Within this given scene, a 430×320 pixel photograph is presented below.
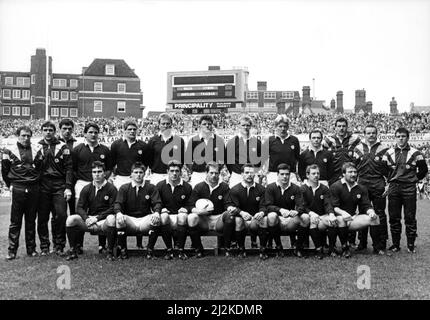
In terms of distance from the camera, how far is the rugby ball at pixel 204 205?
6457 millimetres

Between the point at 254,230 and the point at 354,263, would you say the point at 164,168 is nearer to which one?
the point at 254,230

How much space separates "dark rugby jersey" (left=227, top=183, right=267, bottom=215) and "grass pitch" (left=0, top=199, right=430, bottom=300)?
70 centimetres

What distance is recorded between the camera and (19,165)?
6645 millimetres

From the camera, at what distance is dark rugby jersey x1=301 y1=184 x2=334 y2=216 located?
6664mm

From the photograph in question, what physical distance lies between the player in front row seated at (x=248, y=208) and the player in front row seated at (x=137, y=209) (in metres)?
1.03

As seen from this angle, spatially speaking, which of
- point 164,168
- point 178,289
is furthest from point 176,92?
point 178,289

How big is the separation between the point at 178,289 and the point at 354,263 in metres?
2.45

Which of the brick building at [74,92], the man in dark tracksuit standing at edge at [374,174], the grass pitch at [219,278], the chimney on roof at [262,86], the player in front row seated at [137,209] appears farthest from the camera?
the chimney on roof at [262,86]

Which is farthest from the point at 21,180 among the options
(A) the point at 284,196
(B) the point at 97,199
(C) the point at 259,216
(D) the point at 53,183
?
(A) the point at 284,196

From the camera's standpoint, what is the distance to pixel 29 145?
675cm

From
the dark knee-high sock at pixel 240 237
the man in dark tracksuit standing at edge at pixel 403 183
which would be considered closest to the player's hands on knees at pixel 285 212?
the dark knee-high sock at pixel 240 237

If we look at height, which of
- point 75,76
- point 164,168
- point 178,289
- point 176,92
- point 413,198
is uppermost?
point 75,76

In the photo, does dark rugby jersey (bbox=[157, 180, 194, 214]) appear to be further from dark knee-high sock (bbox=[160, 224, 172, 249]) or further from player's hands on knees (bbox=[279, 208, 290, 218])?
player's hands on knees (bbox=[279, 208, 290, 218])

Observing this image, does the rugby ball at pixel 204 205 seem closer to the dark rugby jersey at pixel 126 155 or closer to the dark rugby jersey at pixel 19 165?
the dark rugby jersey at pixel 126 155
